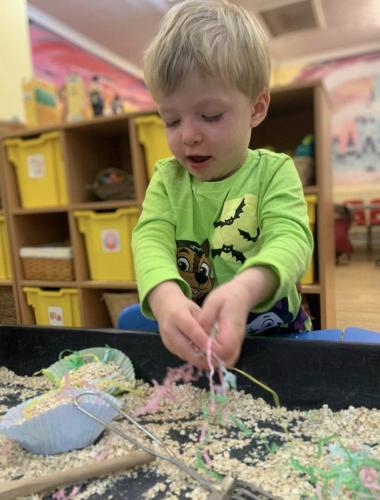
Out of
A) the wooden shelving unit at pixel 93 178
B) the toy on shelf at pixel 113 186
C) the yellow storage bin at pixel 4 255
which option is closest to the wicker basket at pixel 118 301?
the wooden shelving unit at pixel 93 178

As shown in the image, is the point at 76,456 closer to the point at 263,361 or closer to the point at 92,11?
the point at 263,361

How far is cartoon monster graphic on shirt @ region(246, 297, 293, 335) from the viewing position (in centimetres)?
66

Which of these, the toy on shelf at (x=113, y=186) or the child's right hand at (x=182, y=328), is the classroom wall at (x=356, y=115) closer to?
the toy on shelf at (x=113, y=186)

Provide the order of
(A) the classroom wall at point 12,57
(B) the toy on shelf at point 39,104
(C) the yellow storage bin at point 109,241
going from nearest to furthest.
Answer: (C) the yellow storage bin at point 109,241, (B) the toy on shelf at point 39,104, (A) the classroom wall at point 12,57

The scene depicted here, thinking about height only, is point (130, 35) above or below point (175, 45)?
above

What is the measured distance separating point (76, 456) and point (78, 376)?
0.13 meters

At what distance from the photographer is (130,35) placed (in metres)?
3.20

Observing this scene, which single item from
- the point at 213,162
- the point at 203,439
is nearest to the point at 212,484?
the point at 203,439

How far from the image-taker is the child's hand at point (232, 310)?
359 millimetres

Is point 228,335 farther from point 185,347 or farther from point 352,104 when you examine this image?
point 352,104

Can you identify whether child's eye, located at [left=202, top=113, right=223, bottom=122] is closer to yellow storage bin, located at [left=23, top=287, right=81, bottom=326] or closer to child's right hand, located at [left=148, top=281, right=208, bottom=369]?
child's right hand, located at [left=148, top=281, right=208, bottom=369]

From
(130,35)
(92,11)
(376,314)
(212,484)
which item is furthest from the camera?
(130,35)

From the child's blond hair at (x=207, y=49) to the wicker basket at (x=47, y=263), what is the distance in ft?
3.99

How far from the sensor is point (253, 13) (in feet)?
7.84
